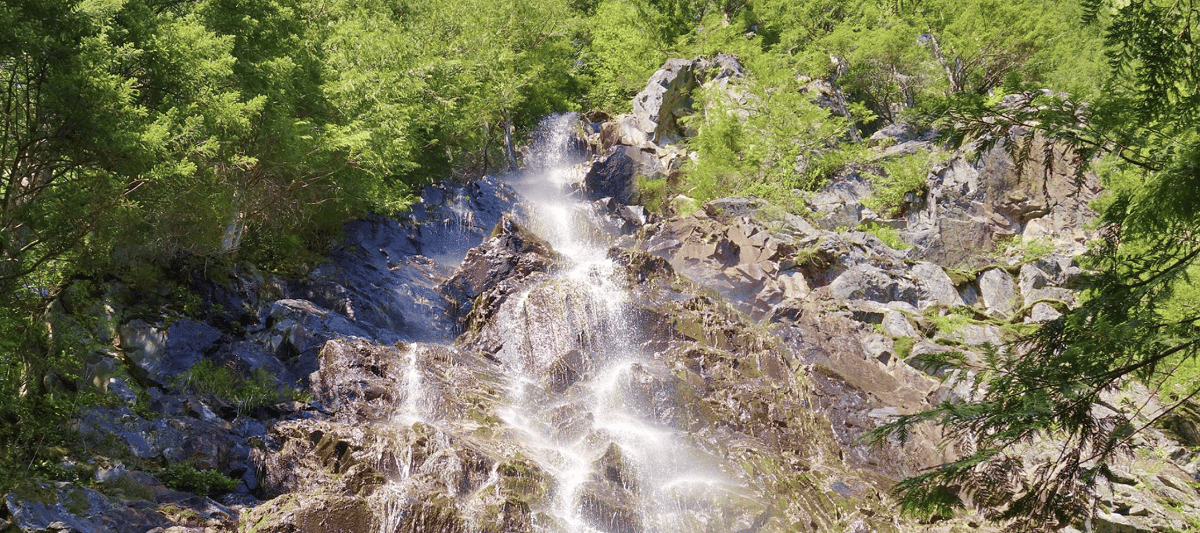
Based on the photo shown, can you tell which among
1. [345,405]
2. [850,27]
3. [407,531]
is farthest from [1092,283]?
[850,27]

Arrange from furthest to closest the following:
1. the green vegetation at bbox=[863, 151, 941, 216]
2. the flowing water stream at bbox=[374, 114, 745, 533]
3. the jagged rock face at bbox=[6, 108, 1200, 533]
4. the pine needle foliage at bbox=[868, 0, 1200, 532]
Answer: the green vegetation at bbox=[863, 151, 941, 216] → the flowing water stream at bbox=[374, 114, 745, 533] → the jagged rock face at bbox=[6, 108, 1200, 533] → the pine needle foliage at bbox=[868, 0, 1200, 532]

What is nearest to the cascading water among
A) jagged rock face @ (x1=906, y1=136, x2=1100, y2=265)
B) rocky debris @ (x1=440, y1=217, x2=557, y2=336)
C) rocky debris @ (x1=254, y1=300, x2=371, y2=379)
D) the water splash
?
rocky debris @ (x1=440, y1=217, x2=557, y2=336)

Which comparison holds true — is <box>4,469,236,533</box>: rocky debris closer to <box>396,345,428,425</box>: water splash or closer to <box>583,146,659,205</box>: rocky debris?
<box>396,345,428,425</box>: water splash

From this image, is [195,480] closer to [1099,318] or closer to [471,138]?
[1099,318]

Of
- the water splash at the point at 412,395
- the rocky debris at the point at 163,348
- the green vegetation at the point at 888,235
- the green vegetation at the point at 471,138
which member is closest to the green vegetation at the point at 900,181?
the green vegetation at the point at 471,138

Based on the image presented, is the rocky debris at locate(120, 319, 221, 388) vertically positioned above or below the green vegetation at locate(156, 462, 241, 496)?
above

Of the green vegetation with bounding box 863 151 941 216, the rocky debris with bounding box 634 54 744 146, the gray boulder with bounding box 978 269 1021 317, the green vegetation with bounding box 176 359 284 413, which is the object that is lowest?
the gray boulder with bounding box 978 269 1021 317
